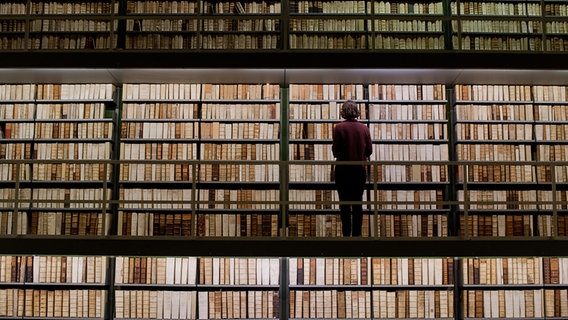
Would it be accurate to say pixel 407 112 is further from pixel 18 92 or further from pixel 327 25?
pixel 18 92

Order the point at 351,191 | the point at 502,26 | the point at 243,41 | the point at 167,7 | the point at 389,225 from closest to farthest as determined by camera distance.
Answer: the point at 351,191, the point at 389,225, the point at 243,41, the point at 502,26, the point at 167,7

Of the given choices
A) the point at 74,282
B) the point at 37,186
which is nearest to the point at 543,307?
the point at 74,282

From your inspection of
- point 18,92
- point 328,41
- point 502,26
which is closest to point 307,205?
point 328,41

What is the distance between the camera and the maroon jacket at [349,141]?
471cm

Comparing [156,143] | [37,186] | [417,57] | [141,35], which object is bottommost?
[37,186]

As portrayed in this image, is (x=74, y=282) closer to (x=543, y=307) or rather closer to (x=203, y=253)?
(x=203, y=253)

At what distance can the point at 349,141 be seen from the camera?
4.72 meters

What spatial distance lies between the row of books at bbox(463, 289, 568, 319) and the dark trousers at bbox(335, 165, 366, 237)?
170 cm

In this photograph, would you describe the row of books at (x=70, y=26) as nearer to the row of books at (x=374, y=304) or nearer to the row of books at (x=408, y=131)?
the row of books at (x=408, y=131)

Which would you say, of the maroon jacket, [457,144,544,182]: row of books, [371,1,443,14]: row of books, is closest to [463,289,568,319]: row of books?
[457,144,544,182]: row of books

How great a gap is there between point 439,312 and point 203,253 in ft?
7.96

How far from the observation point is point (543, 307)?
5629mm

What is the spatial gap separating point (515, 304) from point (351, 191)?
2.23 meters

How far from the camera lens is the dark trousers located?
4633 mm
